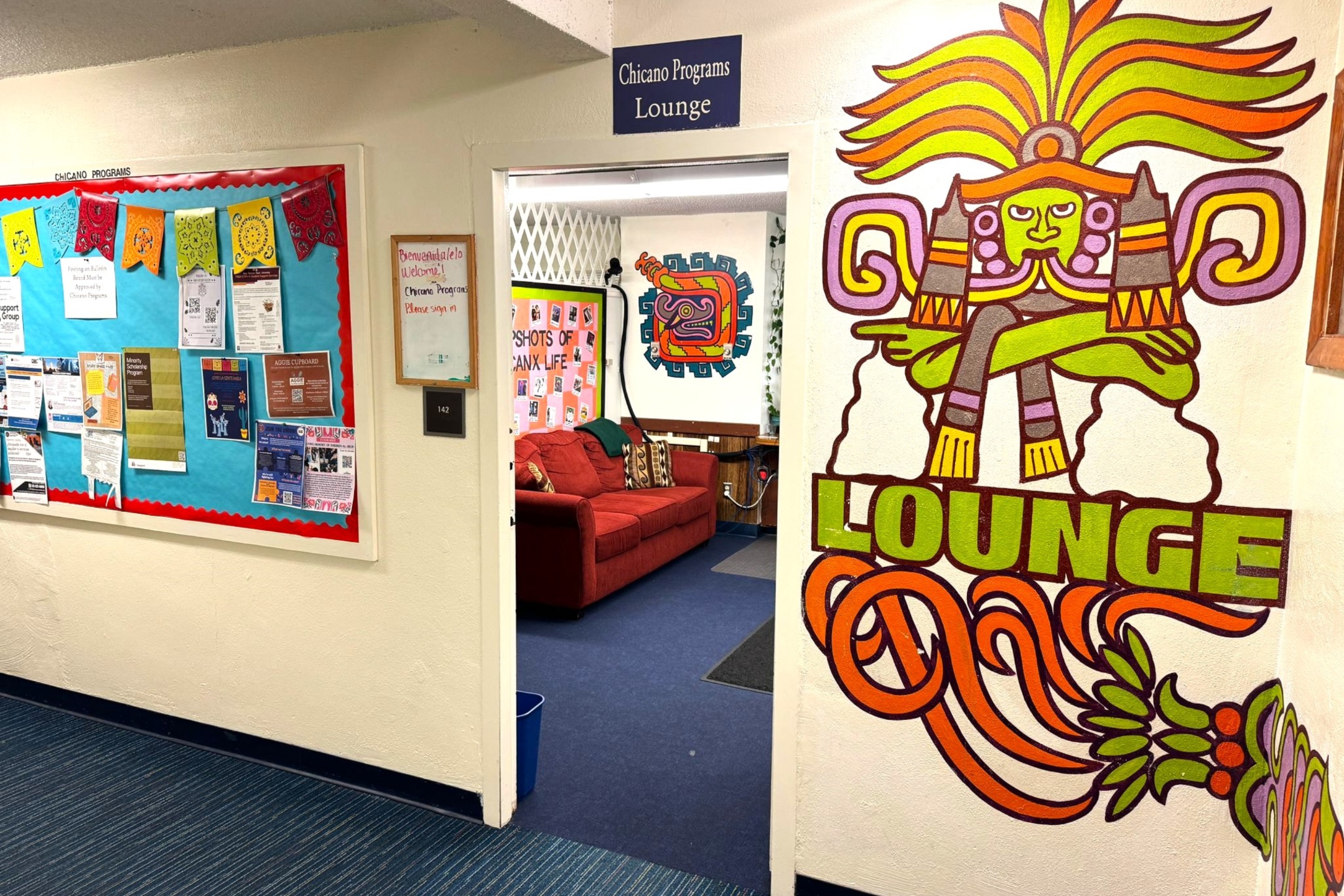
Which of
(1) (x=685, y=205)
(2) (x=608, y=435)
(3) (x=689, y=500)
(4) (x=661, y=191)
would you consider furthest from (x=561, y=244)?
(3) (x=689, y=500)

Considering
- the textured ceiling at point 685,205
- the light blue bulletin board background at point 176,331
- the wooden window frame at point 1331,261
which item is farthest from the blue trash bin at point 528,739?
the textured ceiling at point 685,205

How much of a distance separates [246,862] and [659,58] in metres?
2.49

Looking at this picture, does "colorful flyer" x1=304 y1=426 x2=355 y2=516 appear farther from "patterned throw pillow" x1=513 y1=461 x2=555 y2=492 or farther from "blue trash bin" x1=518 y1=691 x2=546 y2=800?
"patterned throw pillow" x1=513 y1=461 x2=555 y2=492

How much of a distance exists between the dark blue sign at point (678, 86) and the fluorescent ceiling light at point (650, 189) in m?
2.50

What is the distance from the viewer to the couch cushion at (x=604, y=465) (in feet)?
19.5

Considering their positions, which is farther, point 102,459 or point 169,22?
point 102,459

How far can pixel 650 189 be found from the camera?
5293mm

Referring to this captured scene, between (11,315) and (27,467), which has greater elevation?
(11,315)

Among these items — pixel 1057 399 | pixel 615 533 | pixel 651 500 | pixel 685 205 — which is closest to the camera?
pixel 1057 399

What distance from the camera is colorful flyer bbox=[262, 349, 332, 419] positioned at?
2.82 meters

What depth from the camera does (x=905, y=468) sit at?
218 cm

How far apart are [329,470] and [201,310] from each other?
0.71 metres

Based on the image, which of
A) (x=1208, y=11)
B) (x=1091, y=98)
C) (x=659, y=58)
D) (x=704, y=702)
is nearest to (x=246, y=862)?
(x=704, y=702)

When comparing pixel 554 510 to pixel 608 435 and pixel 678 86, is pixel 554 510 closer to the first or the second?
pixel 608 435
